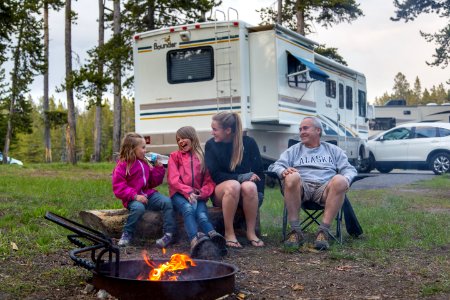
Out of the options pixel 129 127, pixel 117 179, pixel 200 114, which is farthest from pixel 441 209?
pixel 129 127

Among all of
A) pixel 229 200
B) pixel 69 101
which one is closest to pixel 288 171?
pixel 229 200

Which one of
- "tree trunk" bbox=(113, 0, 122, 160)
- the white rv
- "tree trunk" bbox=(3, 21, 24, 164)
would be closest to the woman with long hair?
the white rv

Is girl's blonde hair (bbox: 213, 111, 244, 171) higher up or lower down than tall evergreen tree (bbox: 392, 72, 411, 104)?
lower down

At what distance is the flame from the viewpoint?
144 inches

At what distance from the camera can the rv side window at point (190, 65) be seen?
10336 mm

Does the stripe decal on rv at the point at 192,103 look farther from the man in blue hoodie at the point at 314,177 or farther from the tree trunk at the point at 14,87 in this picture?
the tree trunk at the point at 14,87

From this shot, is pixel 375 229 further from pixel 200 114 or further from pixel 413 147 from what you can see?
pixel 413 147

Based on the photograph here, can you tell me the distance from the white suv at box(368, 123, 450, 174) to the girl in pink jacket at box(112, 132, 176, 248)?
39.9ft

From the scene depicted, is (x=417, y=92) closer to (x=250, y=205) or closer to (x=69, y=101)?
(x=69, y=101)

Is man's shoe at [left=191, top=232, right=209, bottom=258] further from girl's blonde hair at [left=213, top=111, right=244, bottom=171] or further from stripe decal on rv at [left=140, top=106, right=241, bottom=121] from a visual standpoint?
stripe decal on rv at [left=140, top=106, right=241, bottom=121]

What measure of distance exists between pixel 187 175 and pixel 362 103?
12.1m

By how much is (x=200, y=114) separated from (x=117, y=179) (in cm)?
533

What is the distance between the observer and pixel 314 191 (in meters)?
5.40

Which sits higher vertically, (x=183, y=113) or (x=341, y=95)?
(x=341, y=95)
